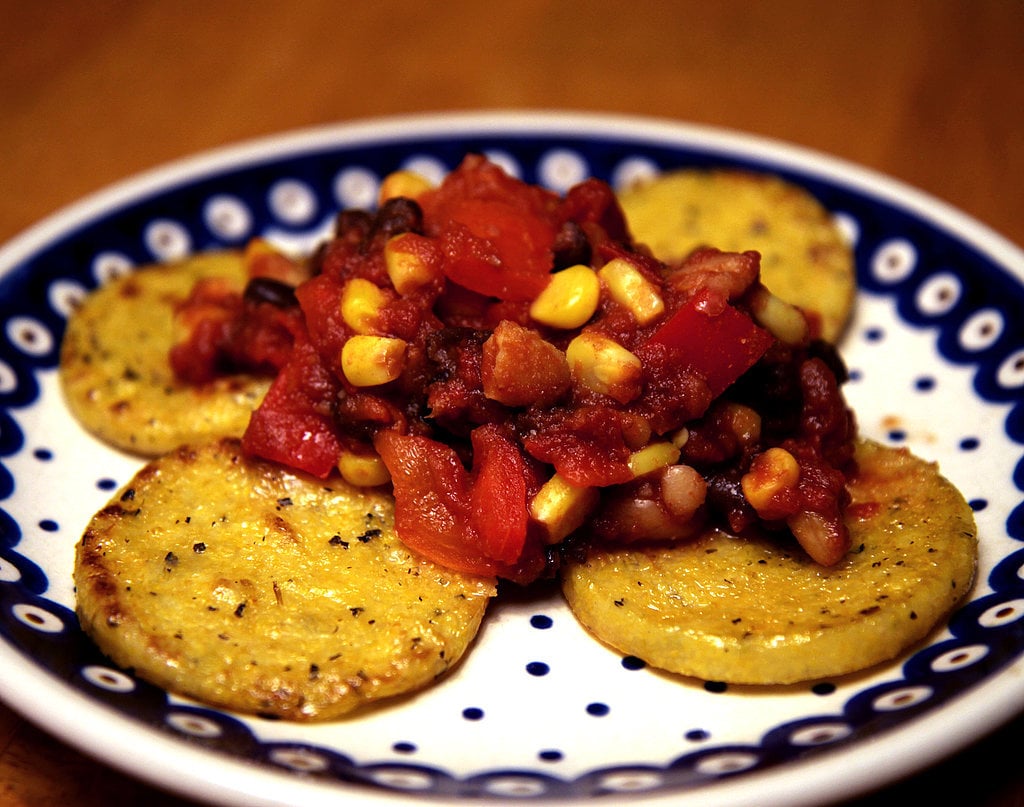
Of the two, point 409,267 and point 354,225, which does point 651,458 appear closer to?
point 409,267

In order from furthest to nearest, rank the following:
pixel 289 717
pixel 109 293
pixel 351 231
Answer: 1. pixel 109 293
2. pixel 351 231
3. pixel 289 717

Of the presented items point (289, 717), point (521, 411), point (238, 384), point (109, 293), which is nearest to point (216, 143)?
point (109, 293)

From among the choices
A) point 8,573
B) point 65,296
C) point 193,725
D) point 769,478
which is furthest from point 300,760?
point 65,296

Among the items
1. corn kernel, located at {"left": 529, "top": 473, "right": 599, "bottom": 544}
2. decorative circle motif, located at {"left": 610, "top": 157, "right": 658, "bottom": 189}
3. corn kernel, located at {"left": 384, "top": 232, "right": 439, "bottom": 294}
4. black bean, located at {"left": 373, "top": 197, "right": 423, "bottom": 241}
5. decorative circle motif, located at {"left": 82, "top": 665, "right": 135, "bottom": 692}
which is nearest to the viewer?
decorative circle motif, located at {"left": 82, "top": 665, "right": 135, "bottom": 692}

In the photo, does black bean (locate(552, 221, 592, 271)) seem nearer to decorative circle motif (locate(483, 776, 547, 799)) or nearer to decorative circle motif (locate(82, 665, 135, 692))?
decorative circle motif (locate(483, 776, 547, 799))

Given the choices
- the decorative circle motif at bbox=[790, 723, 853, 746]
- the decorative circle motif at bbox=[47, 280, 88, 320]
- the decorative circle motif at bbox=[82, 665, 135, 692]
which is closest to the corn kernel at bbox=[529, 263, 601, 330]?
the decorative circle motif at bbox=[790, 723, 853, 746]

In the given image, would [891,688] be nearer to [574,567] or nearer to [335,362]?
[574,567]
